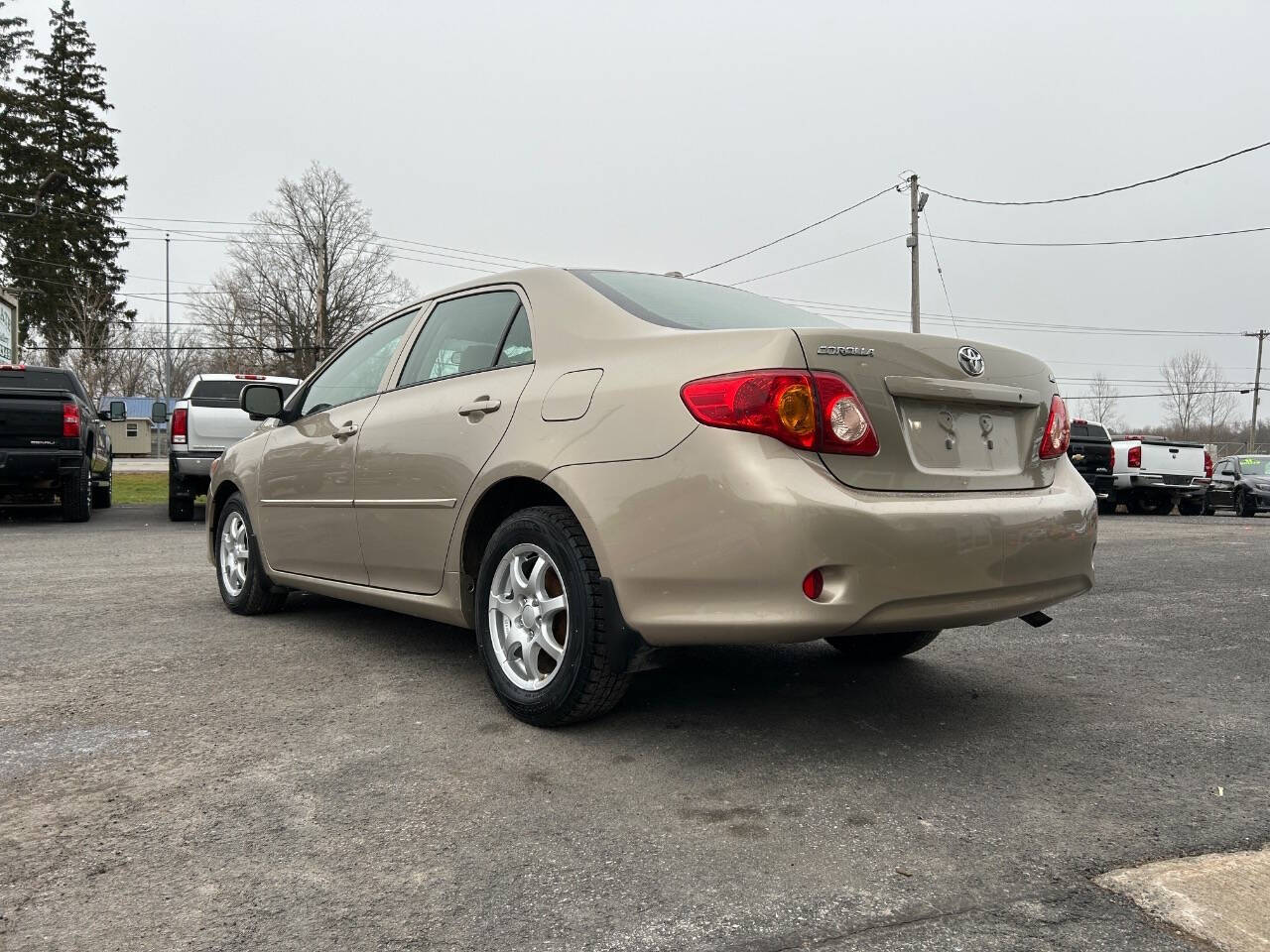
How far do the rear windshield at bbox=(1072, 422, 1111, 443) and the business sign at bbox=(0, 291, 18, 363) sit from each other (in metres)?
22.8

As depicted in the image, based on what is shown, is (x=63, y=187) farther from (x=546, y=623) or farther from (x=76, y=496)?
(x=546, y=623)

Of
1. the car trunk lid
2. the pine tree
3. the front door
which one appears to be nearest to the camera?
the car trunk lid

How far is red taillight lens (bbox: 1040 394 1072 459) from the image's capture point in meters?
3.39

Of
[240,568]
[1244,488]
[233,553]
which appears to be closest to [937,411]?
[240,568]

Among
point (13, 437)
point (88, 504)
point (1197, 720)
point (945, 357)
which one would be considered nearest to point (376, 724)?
point (945, 357)

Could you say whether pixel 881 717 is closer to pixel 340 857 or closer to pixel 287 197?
pixel 340 857

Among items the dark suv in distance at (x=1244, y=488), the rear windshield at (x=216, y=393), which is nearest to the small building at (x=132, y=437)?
the rear windshield at (x=216, y=393)

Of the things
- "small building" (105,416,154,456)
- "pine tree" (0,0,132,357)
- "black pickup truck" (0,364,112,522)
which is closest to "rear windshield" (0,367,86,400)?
"black pickup truck" (0,364,112,522)

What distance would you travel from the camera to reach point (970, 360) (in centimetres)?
317

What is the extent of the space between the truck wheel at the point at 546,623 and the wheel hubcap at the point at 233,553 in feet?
8.37

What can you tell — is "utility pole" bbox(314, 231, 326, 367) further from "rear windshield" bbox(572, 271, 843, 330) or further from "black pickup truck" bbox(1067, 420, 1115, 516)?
"rear windshield" bbox(572, 271, 843, 330)

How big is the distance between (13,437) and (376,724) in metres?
10.1

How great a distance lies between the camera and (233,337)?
47.3 metres

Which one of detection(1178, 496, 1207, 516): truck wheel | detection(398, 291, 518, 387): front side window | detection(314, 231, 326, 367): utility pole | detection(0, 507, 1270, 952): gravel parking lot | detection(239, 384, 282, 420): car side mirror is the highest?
detection(314, 231, 326, 367): utility pole
